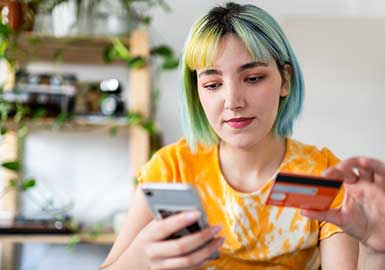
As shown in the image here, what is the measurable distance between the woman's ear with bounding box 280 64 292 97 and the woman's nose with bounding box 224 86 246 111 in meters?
0.12

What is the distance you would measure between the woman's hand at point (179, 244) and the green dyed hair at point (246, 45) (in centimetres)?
29

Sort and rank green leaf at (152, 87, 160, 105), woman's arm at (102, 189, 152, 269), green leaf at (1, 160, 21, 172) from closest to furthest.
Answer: woman's arm at (102, 189, 152, 269) → green leaf at (1, 160, 21, 172) → green leaf at (152, 87, 160, 105)

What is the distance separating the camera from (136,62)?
187 cm

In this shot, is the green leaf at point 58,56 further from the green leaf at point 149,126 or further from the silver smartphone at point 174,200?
the silver smartphone at point 174,200

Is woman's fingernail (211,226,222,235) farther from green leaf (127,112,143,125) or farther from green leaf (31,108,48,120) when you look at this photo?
green leaf (31,108,48,120)

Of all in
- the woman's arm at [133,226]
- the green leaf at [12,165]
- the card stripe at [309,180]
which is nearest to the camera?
the card stripe at [309,180]

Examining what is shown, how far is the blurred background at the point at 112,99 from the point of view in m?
1.69

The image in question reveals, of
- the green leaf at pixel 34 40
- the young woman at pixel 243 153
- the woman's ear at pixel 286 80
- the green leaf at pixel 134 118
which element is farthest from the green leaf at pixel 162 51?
the woman's ear at pixel 286 80

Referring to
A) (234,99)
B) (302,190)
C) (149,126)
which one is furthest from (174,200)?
(149,126)

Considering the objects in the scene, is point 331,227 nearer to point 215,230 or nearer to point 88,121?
point 215,230

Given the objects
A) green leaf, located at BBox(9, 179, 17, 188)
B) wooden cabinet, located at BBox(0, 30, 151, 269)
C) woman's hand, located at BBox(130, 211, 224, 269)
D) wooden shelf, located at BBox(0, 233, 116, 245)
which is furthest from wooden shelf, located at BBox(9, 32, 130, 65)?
woman's hand, located at BBox(130, 211, 224, 269)

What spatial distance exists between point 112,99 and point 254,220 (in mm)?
980

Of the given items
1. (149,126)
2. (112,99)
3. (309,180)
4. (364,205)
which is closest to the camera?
(309,180)

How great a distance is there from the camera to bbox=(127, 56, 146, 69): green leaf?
1.86 m
